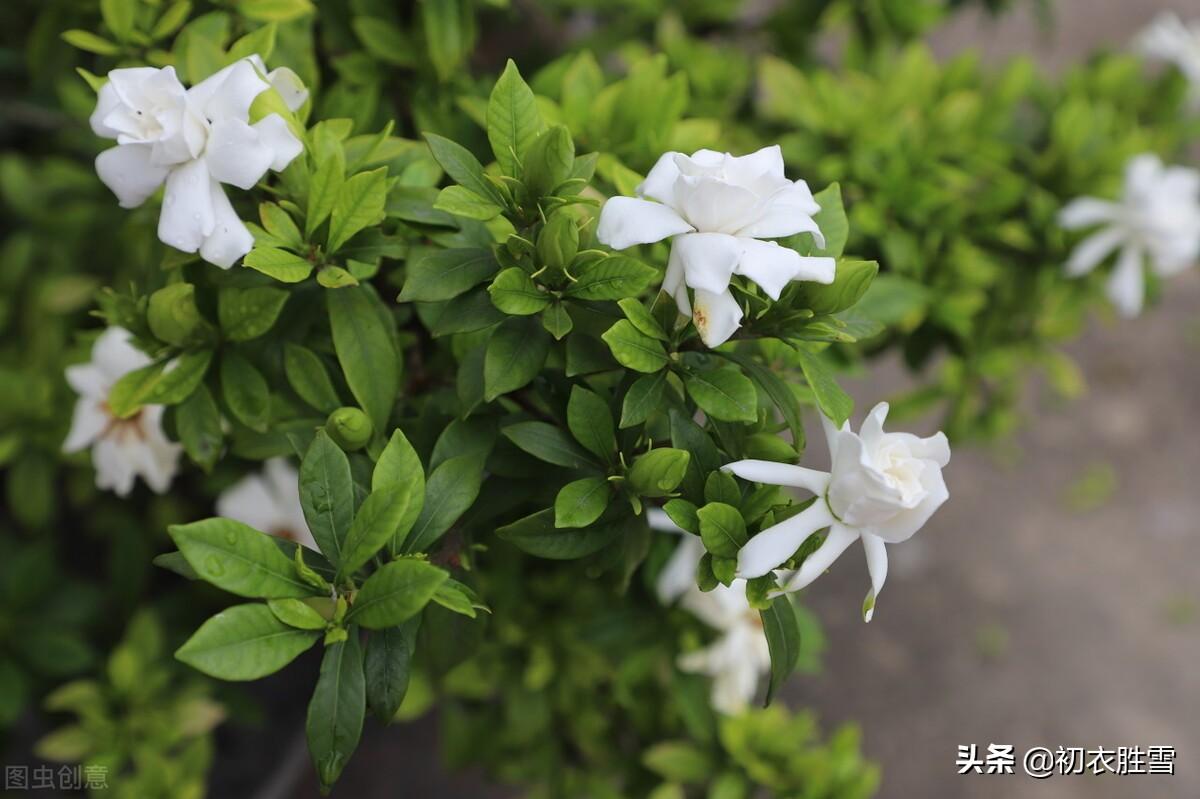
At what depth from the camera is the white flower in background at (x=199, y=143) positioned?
768mm

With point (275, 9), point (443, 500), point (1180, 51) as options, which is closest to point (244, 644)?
point (443, 500)

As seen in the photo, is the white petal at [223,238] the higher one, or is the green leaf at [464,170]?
the green leaf at [464,170]

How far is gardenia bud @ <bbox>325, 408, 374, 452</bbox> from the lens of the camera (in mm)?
802

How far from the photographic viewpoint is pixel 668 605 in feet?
4.28

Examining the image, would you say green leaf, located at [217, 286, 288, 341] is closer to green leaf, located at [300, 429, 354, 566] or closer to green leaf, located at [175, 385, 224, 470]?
green leaf, located at [175, 385, 224, 470]

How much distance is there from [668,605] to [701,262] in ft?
2.34

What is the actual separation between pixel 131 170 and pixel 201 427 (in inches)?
9.3

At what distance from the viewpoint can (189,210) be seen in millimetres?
776

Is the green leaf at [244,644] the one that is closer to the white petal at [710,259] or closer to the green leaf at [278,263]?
the green leaf at [278,263]

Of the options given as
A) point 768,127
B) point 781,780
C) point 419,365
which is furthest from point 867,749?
point 419,365

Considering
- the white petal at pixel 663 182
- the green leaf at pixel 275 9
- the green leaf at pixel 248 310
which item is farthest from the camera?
the green leaf at pixel 275 9

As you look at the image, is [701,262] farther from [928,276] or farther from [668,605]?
[928,276]

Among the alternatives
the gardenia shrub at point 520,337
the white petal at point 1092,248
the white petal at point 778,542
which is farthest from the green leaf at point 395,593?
the white petal at point 1092,248

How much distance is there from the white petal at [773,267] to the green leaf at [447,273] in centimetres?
23
